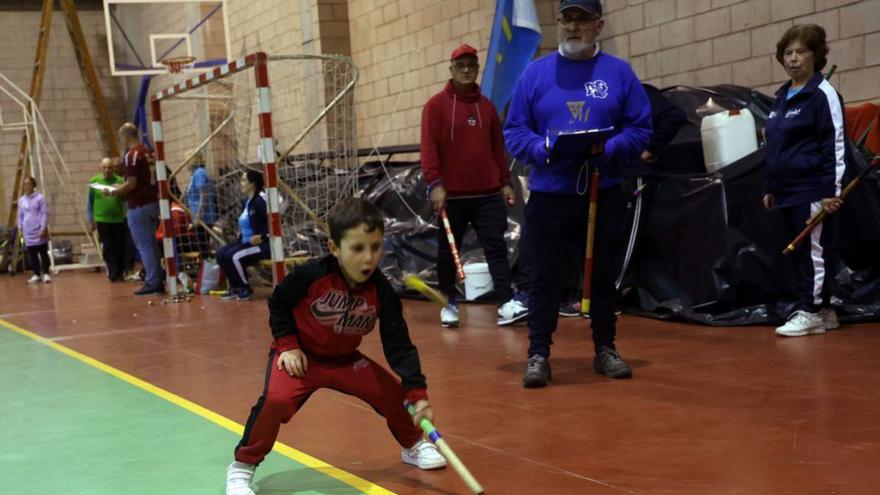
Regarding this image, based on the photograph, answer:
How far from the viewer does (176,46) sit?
16875 mm

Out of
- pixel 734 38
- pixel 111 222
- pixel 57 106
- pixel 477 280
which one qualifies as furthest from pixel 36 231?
pixel 734 38

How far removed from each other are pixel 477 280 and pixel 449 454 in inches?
205

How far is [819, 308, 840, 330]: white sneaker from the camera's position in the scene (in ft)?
19.1

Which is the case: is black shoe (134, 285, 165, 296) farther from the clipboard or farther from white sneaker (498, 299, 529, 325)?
the clipboard

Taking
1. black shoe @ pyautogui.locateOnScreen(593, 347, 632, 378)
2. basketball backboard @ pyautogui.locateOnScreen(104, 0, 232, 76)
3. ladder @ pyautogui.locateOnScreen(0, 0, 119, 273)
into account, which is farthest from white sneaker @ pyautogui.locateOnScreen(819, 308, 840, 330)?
ladder @ pyautogui.locateOnScreen(0, 0, 119, 273)

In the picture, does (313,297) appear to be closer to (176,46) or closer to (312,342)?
(312,342)

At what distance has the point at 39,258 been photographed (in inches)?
557

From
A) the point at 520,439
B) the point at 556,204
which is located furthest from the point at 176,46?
the point at 520,439

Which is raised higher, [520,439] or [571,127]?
[571,127]

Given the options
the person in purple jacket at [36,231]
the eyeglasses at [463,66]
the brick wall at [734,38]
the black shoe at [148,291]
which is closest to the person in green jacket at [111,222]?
the person in purple jacket at [36,231]

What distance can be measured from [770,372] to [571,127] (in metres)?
1.49

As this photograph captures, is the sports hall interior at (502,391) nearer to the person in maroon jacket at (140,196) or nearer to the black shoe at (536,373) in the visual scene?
the black shoe at (536,373)

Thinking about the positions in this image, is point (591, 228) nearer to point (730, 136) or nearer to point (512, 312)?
point (512, 312)

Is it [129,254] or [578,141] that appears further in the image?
[129,254]
